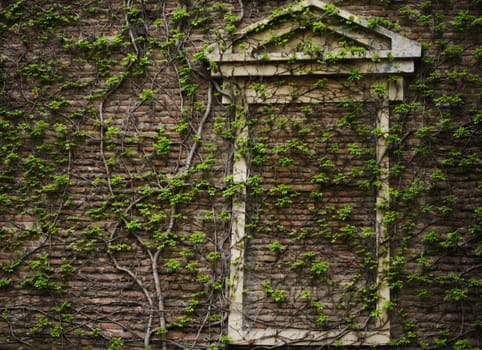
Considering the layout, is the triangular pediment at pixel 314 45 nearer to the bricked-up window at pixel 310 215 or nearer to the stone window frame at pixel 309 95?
the stone window frame at pixel 309 95

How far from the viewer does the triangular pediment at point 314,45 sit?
6.03 meters

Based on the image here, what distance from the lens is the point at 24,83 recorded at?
6.53 meters

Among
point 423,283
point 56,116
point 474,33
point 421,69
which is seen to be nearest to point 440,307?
point 423,283

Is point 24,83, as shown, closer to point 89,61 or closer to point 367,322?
point 89,61

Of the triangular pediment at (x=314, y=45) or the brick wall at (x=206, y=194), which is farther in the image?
the triangular pediment at (x=314, y=45)

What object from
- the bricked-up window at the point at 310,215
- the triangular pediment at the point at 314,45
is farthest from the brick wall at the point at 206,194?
the triangular pediment at the point at 314,45

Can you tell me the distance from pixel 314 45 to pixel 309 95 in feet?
1.68

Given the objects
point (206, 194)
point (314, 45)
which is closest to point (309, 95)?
point (314, 45)

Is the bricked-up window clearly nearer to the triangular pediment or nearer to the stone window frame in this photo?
the stone window frame

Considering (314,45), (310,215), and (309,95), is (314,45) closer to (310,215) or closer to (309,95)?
(309,95)

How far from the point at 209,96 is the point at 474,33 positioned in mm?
2721

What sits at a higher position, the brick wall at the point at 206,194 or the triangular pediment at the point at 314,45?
the triangular pediment at the point at 314,45

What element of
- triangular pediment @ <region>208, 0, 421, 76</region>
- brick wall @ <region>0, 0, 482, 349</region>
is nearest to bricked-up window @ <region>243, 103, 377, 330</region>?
brick wall @ <region>0, 0, 482, 349</region>

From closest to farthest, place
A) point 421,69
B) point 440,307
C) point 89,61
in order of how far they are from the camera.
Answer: point 440,307 → point 421,69 → point 89,61
